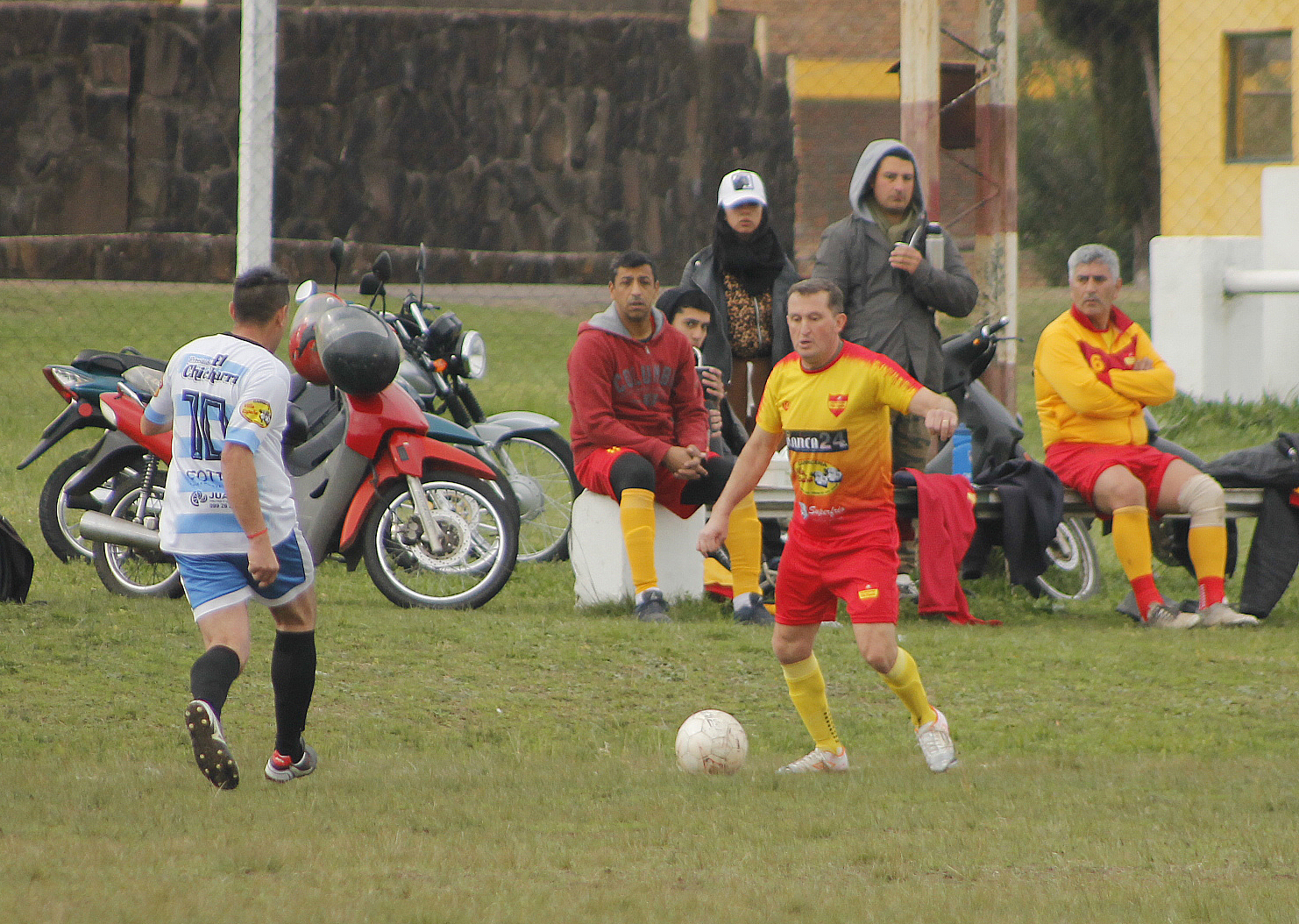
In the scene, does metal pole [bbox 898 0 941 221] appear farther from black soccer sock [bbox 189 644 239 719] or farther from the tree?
the tree

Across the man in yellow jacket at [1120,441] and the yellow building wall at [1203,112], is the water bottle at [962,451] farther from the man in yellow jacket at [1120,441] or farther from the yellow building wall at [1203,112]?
the yellow building wall at [1203,112]

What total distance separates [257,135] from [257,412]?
17.4 ft

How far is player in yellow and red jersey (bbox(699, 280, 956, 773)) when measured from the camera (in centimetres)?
576

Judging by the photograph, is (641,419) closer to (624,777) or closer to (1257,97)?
(624,777)

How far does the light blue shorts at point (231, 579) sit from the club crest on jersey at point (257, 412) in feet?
1.35

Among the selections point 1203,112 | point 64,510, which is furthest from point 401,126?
point 64,510

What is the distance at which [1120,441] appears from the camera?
8.75 m

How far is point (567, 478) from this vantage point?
10.2m

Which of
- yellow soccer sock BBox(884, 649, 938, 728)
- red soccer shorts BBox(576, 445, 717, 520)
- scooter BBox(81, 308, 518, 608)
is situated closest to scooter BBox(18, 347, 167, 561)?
scooter BBox(81, 308, 518, 608)

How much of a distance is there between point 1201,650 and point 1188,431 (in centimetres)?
698

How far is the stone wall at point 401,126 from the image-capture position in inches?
920

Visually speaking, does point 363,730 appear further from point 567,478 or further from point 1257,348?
point 1257,348

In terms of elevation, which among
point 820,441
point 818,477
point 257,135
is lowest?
point 818,477

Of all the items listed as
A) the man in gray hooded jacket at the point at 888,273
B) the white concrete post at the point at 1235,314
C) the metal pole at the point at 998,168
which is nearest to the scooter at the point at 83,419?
the man in gray hooded jacket at the point at 888,273
